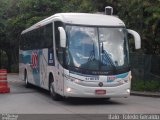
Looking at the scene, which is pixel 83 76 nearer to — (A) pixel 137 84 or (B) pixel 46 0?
(A) pixel 137 84

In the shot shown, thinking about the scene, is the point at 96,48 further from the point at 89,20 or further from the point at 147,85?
the point at 147,85

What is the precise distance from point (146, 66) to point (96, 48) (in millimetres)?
9133

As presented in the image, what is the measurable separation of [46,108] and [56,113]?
1.44 meters

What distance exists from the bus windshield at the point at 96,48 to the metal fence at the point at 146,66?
8.22 m

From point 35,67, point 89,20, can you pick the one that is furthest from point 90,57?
point 35,67

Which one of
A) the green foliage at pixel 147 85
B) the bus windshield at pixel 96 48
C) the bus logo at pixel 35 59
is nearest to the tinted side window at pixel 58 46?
the bus windshield at pixel 96 48

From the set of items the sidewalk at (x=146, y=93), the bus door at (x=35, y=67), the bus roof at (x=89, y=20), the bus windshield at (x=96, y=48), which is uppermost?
the bus roof at (x=89, y=20)

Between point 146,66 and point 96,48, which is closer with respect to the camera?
point 96,48

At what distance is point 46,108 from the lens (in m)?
15.4

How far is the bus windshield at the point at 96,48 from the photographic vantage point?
1608cm

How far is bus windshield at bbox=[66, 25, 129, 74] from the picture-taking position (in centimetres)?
1608

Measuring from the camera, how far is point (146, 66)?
24.8 metres

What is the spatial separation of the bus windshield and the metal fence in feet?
27.0

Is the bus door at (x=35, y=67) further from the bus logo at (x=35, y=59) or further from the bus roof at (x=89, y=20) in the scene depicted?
the bus roof at (x=89, y=20)
